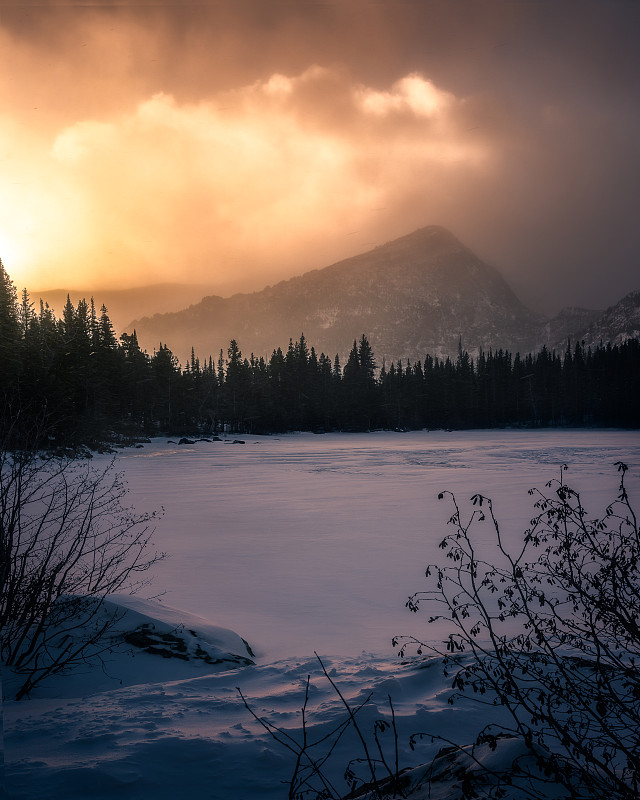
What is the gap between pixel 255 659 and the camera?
7242mm

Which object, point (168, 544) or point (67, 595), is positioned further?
point (168, 544)

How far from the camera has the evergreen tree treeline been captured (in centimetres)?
5039

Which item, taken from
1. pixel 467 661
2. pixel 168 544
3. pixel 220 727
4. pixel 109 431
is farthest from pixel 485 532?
pixel 109 431

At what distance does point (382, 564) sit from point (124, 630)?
6830 millimetres

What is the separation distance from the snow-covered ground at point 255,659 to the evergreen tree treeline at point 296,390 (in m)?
28.9

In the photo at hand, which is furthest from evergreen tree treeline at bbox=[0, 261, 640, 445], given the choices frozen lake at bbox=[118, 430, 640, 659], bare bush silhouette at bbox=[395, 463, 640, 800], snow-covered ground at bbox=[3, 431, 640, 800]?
bare bush silhouette at bbox=[395, 463, 640, 800]

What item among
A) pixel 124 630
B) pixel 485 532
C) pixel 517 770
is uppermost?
pixel 517 770

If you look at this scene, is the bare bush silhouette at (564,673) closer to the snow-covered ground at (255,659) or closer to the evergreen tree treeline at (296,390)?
the snow-covered ground at (255,659)

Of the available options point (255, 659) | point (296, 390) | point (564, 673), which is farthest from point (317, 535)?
point (296, 390)

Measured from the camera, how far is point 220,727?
4434mm

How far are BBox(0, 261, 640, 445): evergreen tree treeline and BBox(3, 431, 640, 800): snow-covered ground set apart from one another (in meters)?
28.9

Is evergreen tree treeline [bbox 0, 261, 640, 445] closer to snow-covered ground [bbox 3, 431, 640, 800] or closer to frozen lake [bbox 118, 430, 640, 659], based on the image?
frozen lake [bbox 118, 430, 640, 659]

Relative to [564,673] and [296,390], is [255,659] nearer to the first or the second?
[564,673]

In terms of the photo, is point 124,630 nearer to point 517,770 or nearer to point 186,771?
point 186,771
